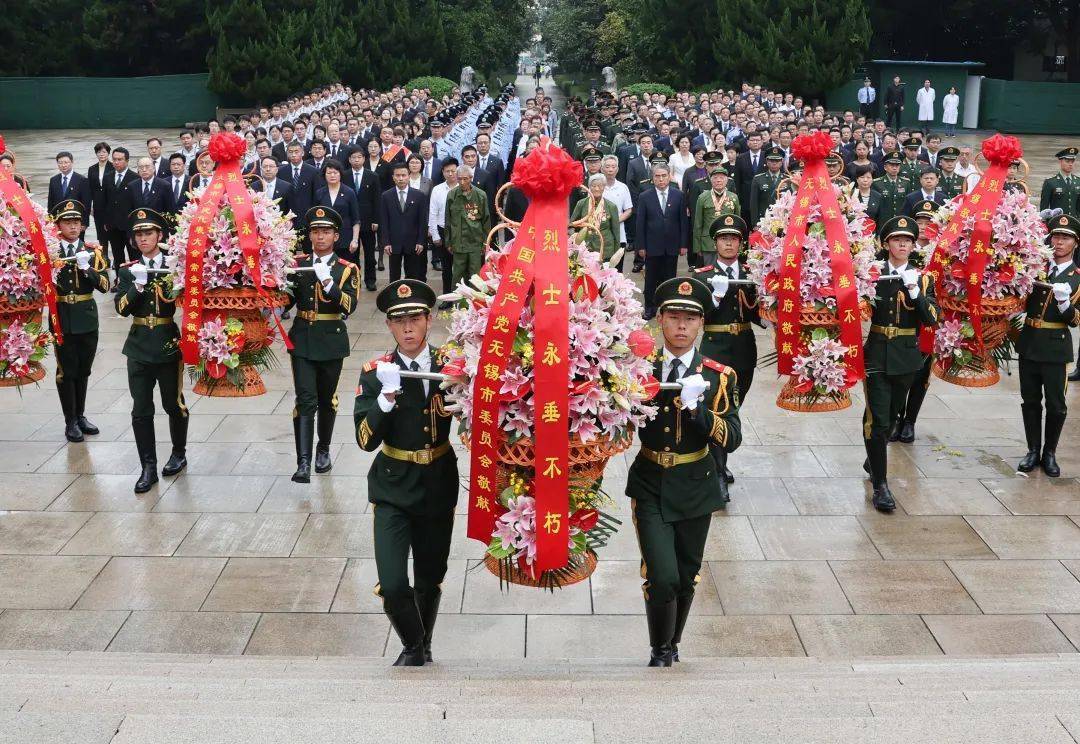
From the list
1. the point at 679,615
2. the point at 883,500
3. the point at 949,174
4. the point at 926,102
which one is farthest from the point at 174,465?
the point at 926,102

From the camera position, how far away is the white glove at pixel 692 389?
5203mm

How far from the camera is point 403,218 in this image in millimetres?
13375

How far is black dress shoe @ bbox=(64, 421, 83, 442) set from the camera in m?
9.18

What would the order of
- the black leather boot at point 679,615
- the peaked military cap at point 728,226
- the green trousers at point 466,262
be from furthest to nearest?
the green trousers at point 466,262 < the peaked military cap at point 728,226 < the black leather boot at point 679,615

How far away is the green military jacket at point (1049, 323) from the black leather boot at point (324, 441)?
4989 mm

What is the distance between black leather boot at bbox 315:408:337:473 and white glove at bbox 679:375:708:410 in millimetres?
3930

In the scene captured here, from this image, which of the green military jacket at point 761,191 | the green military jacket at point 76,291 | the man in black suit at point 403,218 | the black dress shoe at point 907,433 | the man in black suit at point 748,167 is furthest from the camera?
the man in black suit at point 748,167

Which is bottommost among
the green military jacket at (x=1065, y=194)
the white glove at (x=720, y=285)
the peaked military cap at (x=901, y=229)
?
the green military jacket at (x=1065, y=194)

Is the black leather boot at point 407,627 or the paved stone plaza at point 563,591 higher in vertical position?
the black leather boot at point 407,627

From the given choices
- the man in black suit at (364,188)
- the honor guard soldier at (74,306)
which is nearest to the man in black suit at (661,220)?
the man in black suit at (364,188)

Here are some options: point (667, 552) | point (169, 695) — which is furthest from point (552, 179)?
point (169, 695)

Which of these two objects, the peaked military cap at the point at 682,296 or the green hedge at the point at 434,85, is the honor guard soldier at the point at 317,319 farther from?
the green hedge at the point at 434,85

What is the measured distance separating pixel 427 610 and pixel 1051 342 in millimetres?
5015

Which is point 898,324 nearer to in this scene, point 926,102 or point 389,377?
point 389,377
